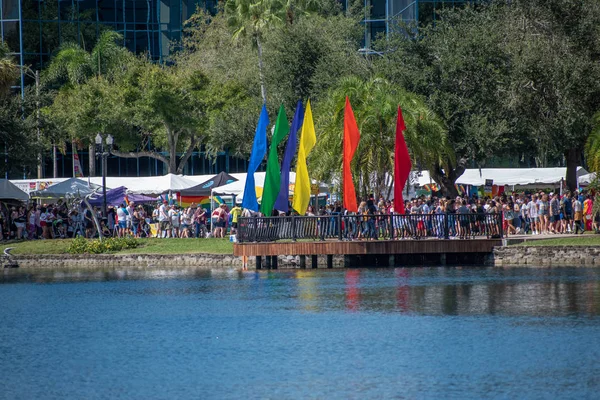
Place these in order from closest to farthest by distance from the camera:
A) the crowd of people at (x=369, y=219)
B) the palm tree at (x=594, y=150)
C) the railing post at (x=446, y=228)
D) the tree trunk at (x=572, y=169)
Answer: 1. the railing post at (x=446, y=228)
2. the crowd of people at (x=369, y=219)
3. the palm tree at (x=594, y=150)
4. the tree trunk at (x=572, y=169)

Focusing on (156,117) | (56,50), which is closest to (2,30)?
(56,50)

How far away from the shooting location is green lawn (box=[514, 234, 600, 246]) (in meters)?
38.0

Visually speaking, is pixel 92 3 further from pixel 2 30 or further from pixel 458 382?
pixel 458 382

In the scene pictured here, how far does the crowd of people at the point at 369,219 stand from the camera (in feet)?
126

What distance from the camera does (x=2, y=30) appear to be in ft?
258

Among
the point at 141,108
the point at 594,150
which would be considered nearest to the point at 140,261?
the point at 594,150

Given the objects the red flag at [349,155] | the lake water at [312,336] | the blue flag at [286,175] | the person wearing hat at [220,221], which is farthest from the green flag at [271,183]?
the person wearing hat at [220,221]

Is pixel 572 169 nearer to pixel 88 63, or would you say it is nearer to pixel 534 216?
pixel 534 216

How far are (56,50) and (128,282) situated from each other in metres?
45.7

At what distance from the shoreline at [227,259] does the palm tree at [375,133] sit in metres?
3.89

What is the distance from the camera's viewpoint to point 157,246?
44.3 m

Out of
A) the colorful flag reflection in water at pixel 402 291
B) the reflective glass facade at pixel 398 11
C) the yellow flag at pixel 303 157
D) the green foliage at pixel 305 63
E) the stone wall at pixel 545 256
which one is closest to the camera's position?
the colorful flag reflection in water at pixel 402 291

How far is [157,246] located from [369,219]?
1047cm

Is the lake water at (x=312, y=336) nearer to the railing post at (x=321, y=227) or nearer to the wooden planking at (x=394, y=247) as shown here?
the wooden planking at (x=394, y=247)
